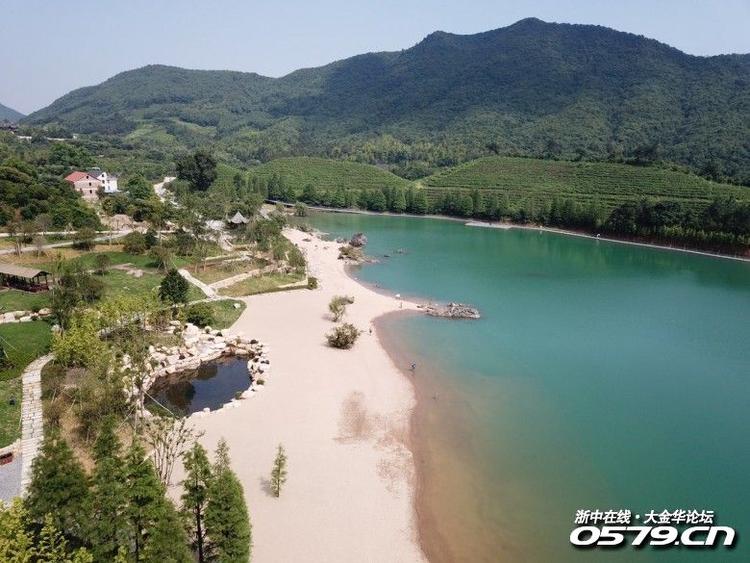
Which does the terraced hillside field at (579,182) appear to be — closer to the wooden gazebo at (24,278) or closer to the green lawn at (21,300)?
the wooden gazebo at (24,278)

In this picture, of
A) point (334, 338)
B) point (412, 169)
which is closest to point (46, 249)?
point (334, 338)

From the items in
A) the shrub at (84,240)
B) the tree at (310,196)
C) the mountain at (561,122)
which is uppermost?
the mountain at (561,122)

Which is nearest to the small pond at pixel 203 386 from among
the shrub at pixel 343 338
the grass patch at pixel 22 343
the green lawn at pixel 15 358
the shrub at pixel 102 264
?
the shrub at pixel 343 338

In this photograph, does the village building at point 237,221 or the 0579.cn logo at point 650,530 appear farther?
the village building at point 237,221

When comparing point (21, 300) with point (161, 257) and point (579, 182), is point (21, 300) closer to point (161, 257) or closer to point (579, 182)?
point (161, 257)

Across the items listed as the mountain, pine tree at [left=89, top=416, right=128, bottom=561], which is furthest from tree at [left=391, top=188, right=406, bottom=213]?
pine tree at [left=89, top=416, right=128, bottom=561]

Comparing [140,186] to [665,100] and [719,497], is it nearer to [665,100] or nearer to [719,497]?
[719,497]

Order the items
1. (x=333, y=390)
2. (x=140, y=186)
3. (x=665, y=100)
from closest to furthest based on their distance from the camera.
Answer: (x=333, y=390), (x=140, y=186), (x=665, y=100)
